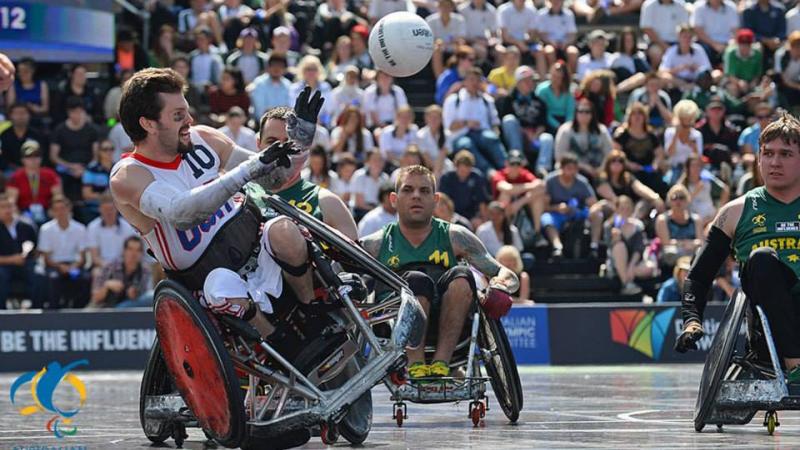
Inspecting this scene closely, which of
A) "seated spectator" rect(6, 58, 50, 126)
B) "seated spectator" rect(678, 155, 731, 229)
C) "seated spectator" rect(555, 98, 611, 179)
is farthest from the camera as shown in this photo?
"seated spectator" rect(6, 58, 50, 126)

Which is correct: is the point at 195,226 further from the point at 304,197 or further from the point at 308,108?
the point at 304,197

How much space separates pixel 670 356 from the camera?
1958 centimetres

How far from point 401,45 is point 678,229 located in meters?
9.93

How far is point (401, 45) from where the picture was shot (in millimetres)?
11883

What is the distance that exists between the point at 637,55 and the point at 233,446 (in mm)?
18253

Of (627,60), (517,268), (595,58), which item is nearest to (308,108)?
(517,268)

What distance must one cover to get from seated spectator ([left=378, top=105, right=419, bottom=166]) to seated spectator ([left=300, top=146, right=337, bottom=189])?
189cm

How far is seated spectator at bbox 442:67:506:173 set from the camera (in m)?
22.2

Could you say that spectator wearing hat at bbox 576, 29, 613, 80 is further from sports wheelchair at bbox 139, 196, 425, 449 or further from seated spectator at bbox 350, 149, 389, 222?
sports wheelchair at bbox 139, 196, 425, 449

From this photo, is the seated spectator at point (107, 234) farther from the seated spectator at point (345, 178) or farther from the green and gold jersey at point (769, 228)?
the green and gold jersey at point (769, 228)

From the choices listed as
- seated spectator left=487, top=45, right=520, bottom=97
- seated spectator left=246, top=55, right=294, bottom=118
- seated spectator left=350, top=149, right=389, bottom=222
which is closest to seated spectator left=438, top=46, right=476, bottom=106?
seated spectator left=487, top=45, right=520, bottom=97

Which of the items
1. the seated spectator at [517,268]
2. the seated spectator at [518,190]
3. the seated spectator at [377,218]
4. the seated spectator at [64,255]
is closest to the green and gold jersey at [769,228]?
the seated spectator at [517,268]

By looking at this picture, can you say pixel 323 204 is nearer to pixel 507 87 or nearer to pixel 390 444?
pixel 390 444

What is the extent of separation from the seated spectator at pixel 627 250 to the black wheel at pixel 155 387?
472 inches
